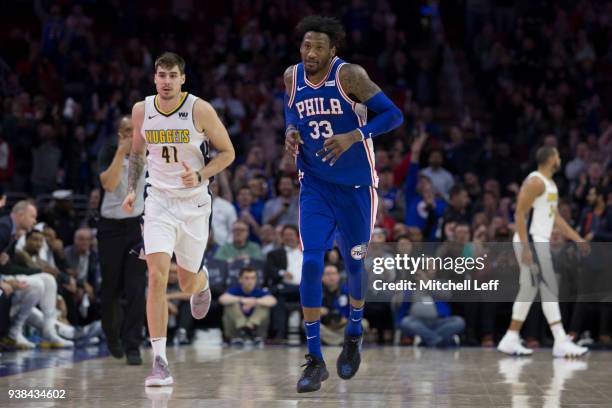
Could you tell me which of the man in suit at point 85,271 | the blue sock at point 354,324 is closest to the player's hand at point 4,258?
the man in suit at point 85,271

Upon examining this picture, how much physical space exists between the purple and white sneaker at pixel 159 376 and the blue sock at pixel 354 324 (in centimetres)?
129

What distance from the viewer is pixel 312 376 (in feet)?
22.2

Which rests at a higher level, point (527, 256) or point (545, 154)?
point (545, 154)

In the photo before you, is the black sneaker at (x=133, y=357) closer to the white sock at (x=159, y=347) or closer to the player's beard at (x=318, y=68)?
the white sock at (x=159, y=347)

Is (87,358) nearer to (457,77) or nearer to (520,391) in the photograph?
(520,391)

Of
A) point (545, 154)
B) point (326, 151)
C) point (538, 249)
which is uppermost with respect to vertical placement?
point (545, 154)

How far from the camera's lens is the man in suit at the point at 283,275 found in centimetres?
1292

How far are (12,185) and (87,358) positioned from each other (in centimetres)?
681

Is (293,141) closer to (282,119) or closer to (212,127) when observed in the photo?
(212,127)

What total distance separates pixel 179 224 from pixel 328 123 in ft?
4.66

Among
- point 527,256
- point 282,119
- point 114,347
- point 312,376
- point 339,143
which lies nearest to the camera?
point 339,143

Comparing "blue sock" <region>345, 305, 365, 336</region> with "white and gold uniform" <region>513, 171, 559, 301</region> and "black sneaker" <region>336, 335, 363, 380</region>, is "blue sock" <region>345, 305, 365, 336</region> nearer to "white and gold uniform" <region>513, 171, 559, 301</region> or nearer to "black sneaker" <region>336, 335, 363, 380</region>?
"black sneaker" <region>336, 335, 363, 380</region>

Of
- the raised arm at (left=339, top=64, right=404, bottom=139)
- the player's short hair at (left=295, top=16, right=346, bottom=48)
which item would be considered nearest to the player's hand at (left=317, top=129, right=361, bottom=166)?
the raised arm at (left=339, top=64, right=404, bottom=139)

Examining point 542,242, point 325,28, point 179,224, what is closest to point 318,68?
point 325,28
